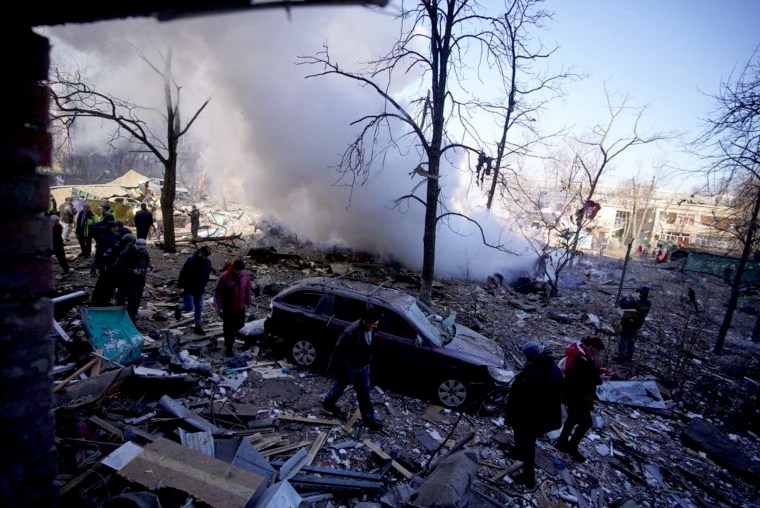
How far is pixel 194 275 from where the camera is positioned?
7199 mm

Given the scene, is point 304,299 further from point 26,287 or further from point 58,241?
point 58,241

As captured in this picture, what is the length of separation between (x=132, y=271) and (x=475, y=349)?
19.8ft

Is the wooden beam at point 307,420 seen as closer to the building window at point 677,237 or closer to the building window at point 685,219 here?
the building window at point 677,237

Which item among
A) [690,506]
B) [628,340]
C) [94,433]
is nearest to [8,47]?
[94,433]

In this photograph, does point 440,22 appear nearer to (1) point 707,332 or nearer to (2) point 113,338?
(2) point 113,338

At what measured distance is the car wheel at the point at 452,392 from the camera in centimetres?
575

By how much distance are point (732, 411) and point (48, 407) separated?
399 inches

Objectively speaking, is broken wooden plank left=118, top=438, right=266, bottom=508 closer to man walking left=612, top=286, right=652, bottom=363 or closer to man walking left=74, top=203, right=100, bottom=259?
man walking left=612, top=286, right=652, bottom=363

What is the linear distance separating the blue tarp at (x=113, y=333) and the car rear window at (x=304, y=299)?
7.53 feet

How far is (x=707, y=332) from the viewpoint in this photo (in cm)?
1280

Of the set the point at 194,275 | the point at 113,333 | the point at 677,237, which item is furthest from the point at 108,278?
the point at 677,237

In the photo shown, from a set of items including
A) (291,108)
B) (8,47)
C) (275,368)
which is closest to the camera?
(8,47)

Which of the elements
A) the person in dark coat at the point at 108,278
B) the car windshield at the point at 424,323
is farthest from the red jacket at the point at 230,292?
the car windshield at the point at 424,323

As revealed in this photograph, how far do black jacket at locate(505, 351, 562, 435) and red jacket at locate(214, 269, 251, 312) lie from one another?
14.9 feet
